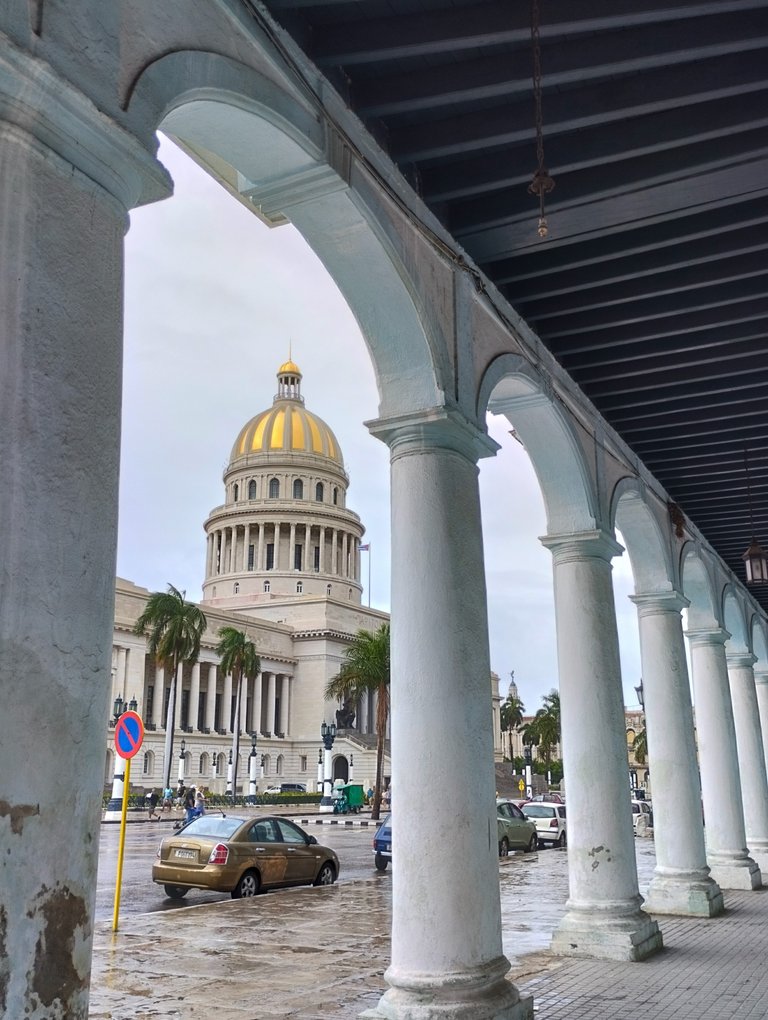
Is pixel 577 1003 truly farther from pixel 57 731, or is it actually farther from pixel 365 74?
pixel 365 74

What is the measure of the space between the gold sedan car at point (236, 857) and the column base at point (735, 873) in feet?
20.7

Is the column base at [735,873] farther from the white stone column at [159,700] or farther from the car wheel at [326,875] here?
the white stone column at [159,700]

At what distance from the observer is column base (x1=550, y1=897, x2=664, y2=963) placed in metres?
8.56

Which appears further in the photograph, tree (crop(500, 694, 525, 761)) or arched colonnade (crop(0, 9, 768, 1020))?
tree (crop(500, 694, 525, 761))

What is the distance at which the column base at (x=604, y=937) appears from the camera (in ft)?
28.1

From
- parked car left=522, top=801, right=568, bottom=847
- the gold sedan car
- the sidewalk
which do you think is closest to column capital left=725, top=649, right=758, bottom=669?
the sidewalk

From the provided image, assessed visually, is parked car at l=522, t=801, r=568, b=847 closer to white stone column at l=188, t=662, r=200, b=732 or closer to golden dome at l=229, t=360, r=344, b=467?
white stone column at l=188, t=662, r=200, b=732

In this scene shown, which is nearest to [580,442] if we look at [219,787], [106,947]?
[106,947]

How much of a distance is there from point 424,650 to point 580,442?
4306 mm

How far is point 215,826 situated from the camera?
15.2 meters

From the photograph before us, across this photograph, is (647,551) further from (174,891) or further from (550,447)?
(174,891)

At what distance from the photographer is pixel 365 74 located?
19.5 feet

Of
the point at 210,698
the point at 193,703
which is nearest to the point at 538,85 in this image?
the point at 193,703

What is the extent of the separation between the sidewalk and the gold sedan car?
1.81m
